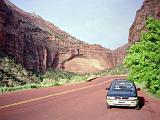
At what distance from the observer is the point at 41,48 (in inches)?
3979

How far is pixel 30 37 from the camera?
93562mm

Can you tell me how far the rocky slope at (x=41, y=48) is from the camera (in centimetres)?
7262

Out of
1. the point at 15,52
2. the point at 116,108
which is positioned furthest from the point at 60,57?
the point at 116,108

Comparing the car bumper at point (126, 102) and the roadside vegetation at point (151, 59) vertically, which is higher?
the roadside vegetation at point (151, 59)

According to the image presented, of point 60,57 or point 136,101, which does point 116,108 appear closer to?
point 136,101

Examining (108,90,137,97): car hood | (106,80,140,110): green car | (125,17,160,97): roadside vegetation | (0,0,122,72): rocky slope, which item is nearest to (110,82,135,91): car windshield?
(106,80,140,110): green car

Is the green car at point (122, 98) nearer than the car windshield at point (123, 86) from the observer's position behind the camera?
Yes

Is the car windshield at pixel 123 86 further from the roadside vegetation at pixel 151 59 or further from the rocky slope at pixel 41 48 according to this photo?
the rocky slope at pixel 41 48

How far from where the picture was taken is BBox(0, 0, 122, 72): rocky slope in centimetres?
7262

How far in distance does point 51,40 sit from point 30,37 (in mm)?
16517

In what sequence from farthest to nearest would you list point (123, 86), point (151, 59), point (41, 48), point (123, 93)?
point (41, 48), point (151, 59), point (123, 86), point (123, 93)

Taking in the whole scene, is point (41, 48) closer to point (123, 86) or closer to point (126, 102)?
point (123, 86)

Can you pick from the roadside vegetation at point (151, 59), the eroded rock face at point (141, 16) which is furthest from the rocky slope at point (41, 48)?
the roadside vegetation at point (151, 59)

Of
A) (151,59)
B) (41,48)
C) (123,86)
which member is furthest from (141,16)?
(123,86)
